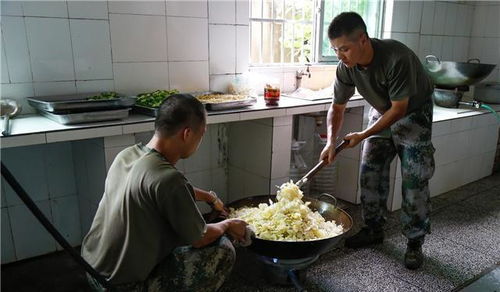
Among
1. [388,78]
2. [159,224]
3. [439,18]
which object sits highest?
[439,18]

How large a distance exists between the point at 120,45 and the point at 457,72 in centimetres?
287

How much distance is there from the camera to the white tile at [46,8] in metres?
2.15

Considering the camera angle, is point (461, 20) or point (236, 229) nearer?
point (236, 229)

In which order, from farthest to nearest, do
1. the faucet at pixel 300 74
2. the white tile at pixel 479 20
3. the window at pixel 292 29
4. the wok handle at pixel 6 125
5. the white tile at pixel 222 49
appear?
1. the white tile at pixel 479 20
2. the faucet at pixel 300 74
3. the window at pixel 292 29
4. the white tile at pixel 222 49
5. the wok handle at pixel 6 125

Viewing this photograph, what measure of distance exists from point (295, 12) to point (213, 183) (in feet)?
5.12

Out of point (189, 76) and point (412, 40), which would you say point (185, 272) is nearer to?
point (189, 76)

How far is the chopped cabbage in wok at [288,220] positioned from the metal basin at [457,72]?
2.28m

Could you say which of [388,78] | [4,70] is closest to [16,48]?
[4,70]

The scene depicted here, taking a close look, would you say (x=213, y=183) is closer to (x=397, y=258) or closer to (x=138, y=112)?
(x=138, y=112)

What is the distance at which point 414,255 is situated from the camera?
7.99 ft

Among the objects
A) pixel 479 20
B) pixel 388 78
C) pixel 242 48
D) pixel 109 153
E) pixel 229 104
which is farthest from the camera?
pixel 479 20

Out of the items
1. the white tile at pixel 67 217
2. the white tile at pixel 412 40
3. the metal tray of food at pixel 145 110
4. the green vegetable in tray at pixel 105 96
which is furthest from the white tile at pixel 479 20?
the white tile at pixel 67 217

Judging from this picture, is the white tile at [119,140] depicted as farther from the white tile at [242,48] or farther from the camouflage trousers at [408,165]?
the camouflage trousers at [408,165]

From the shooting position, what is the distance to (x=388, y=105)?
240 centimetres
